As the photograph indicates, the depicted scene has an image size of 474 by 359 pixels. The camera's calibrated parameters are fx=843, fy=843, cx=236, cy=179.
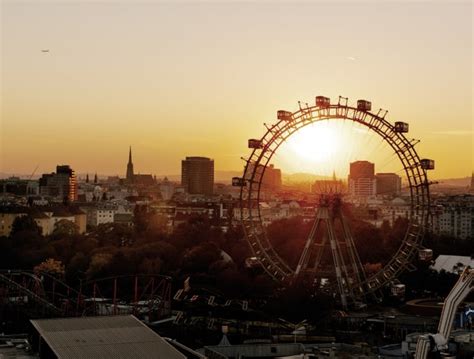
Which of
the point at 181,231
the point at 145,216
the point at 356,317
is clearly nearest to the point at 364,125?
the point at 356,317

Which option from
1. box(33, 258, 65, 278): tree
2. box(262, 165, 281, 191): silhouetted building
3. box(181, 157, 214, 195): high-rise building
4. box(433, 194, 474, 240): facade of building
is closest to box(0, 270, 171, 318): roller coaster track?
box(33, 258, 65, 278): tree

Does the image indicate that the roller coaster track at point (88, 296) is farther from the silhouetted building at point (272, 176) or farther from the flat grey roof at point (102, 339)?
the silhouetted building at point (272, 176)

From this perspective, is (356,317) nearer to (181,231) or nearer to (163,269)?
(163,269)

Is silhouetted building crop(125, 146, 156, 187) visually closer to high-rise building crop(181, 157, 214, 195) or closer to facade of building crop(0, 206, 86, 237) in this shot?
high-rise building crop(181, 157, 214, 195)

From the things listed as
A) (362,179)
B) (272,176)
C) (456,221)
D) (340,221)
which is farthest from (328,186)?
(456,221)

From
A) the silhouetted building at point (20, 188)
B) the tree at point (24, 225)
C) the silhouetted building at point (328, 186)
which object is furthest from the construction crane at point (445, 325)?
the silhouetted building at point (20, 188)

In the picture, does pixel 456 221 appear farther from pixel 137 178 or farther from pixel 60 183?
pixel 137 178
